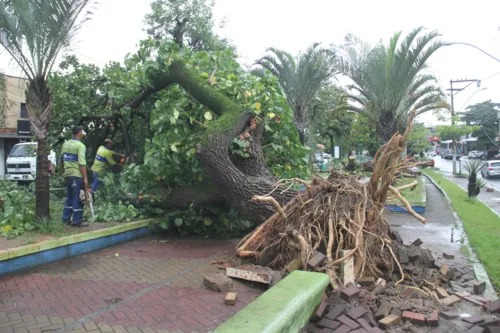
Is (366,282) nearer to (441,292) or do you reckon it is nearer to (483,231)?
(441,292)

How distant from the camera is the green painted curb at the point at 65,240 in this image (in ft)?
16.2

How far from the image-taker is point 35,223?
5.97 m

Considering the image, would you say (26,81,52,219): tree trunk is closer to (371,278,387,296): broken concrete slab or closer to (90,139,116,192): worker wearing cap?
(90,139,116,192): worker wearing cap

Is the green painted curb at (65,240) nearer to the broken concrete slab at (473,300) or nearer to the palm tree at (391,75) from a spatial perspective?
the broken concrete slab at (473,300)

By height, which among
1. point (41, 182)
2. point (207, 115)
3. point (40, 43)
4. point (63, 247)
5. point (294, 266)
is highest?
point (40, 43)

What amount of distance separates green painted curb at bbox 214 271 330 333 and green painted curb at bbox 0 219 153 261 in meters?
3.24

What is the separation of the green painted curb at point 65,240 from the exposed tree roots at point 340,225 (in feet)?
7.49

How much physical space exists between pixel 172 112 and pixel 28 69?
2.29 metres

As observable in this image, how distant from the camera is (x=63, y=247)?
561cm

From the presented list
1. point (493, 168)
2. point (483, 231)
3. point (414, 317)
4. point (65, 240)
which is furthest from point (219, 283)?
point (493, 168)

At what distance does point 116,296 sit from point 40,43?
155 inches

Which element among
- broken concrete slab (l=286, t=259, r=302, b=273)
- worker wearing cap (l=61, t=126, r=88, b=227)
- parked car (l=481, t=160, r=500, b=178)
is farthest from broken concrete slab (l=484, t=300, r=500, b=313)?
parked car (l=481, t=160, r=500, b=178)

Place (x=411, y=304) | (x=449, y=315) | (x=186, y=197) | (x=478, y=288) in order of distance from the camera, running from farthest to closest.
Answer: (x=186, y=197), (x=478, y=288), (x=411, y=304), (x=449, y=315)

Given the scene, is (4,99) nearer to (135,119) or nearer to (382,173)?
(135,119)
